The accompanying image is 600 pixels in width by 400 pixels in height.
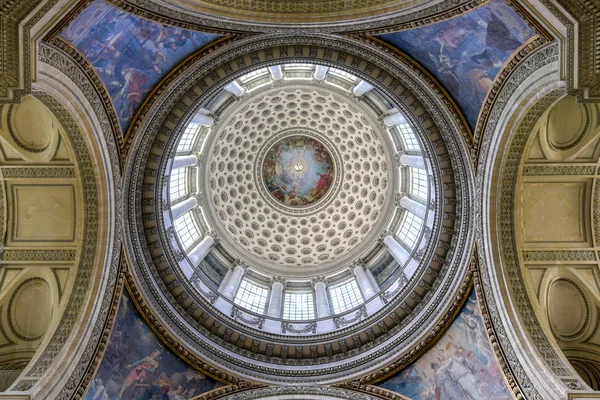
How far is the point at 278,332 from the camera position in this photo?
23.7 meters

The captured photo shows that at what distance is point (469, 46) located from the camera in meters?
15.3

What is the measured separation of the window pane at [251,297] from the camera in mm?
27641

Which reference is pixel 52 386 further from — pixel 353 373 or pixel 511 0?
pixel 511 0

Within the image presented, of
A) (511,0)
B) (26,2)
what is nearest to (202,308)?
(26,2)

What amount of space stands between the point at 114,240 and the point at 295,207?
2019cm

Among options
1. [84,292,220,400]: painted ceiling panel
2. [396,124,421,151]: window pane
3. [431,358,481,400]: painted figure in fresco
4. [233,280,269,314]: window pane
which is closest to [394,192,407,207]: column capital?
[396,124,421,151]: window pane

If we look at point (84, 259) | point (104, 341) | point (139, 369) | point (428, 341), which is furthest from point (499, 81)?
point (139, 369)

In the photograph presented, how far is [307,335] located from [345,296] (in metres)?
7.31

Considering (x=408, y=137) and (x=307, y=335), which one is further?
(x=408, y=137)

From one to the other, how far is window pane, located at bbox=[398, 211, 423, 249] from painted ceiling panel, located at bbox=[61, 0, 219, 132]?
1677cm

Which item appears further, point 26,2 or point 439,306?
point 439,306

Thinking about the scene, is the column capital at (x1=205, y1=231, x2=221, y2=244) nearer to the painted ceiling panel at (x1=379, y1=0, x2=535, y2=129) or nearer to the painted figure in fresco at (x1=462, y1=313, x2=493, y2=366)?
the painted figure in fresco at (x1=462, y1=313, x2=493, y2=366)

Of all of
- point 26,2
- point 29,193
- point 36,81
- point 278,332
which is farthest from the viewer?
point 278,332

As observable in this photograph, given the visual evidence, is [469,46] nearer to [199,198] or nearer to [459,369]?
[459,369]
